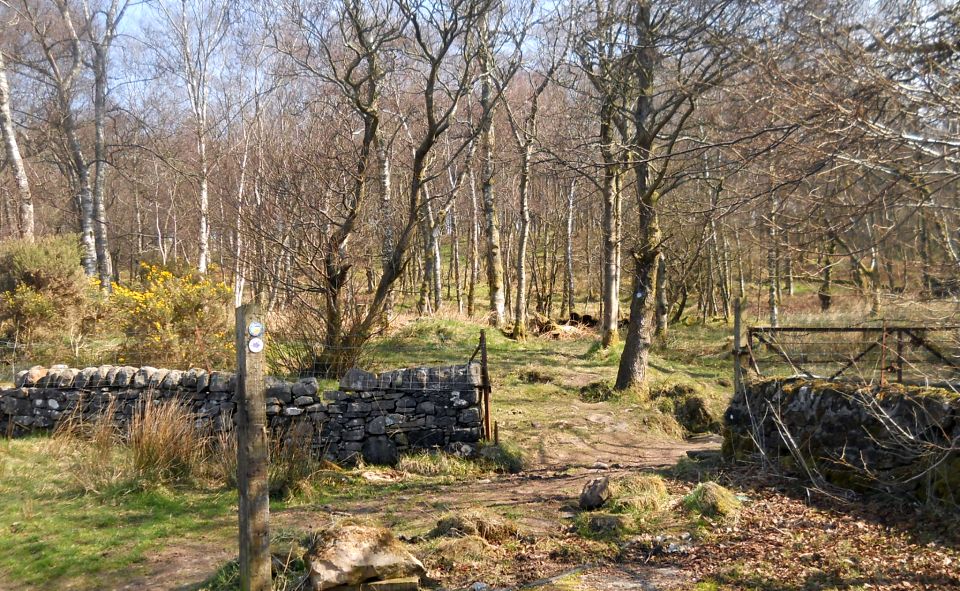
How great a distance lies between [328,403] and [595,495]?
14.5ft

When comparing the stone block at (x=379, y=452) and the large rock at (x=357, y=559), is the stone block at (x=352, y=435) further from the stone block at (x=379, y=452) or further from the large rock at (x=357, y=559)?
the large rock at (x=357, y=559)

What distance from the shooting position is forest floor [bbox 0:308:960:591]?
543cm

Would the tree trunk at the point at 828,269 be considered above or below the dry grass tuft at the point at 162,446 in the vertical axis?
above

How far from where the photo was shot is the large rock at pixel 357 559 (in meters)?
5.21

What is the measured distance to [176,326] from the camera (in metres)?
13.2

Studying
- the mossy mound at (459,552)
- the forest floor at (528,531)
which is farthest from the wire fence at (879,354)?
the mossy mound at (459,552)

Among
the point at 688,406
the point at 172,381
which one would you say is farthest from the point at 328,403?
the point at 688,406

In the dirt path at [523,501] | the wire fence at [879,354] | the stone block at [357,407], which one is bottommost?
the dirt path at [523,501]

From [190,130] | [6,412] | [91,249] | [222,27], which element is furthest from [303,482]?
[190,130]

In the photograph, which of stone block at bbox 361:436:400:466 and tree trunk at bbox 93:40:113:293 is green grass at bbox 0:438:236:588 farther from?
tree trunk at bbox 93:40:113:293

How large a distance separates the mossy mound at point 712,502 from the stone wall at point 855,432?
0.94 m

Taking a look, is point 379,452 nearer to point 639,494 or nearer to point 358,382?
point 358,382

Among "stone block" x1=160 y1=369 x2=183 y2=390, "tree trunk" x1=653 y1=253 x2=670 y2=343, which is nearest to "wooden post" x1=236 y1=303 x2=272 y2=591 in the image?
"stone block" x1=160 y1=369 x2=183 y2=390

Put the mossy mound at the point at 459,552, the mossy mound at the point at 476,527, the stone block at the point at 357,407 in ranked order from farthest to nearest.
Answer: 1. the stone block at the point at 357,407
2. the mossy mound at the point at 476,527
3. the mossy mound at the point at 459,552
